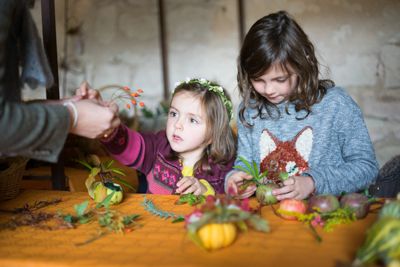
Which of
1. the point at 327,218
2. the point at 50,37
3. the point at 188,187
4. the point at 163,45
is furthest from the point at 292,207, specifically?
the point at 163,45

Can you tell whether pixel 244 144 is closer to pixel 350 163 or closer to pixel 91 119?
pixel 350 163

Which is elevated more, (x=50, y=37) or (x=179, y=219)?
(x=50, y=37)

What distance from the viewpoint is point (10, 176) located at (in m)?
1.77

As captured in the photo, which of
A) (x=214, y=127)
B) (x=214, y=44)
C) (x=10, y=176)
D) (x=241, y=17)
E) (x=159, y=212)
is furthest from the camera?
(x=214, y=44)

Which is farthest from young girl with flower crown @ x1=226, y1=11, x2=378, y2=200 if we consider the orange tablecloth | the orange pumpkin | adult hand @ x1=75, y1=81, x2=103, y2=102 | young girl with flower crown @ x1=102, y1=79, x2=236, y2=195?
adult hand @ x1=75, y1=81, x2=103, y2=102

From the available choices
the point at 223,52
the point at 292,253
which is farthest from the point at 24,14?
the point at 223,52

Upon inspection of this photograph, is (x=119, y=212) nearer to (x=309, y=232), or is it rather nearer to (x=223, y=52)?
(x=309, y=232)

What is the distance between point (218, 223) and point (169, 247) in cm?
16

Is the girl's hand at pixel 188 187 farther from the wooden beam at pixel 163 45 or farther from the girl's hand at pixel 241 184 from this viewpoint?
the wooden beam at pixel 163 45

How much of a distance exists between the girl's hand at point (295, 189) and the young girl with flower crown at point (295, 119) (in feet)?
0.05

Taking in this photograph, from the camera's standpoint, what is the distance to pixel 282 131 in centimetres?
199

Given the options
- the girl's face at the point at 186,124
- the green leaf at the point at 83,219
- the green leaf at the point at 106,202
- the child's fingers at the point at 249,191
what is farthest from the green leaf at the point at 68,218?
the girl's face at the point at 186,124

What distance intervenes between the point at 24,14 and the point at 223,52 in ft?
8.58

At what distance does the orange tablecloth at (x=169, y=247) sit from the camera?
3.54 ft
